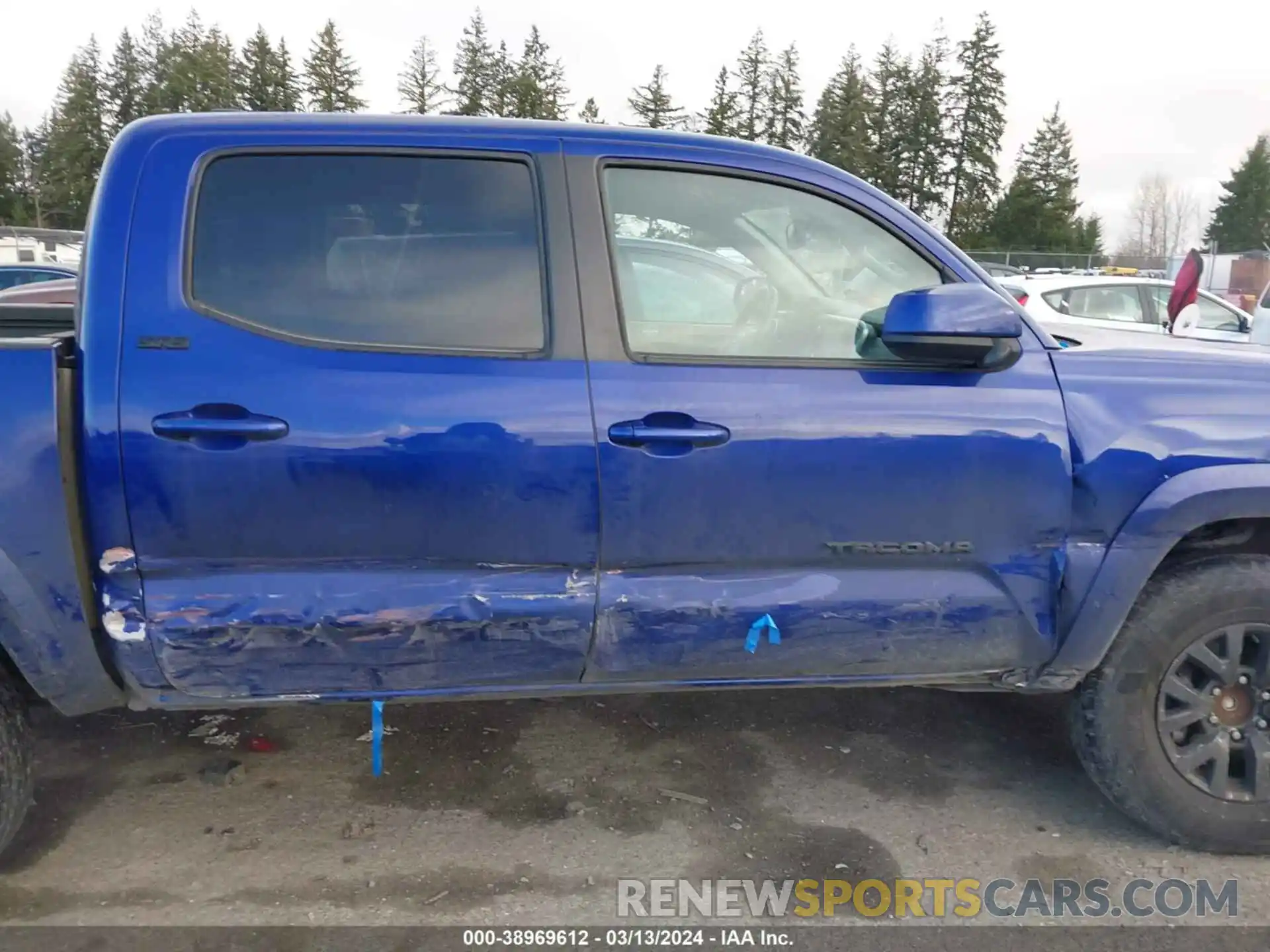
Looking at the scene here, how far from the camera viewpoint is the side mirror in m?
2.37

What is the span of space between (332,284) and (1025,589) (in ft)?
6.57

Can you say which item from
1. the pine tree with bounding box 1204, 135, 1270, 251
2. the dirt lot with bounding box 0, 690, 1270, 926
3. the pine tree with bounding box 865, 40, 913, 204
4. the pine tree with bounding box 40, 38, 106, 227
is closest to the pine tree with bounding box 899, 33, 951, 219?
the pine tree with bounding box 865, 40, 913, 204

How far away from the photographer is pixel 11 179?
5403 centimetres

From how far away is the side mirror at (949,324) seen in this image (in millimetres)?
2369

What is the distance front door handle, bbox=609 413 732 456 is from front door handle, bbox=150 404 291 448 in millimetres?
806

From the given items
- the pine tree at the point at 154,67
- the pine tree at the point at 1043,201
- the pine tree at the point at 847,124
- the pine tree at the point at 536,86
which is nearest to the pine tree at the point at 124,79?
the pine tree at the point at 154,67

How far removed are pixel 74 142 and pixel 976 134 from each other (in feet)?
166

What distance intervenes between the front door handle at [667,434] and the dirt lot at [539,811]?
4.06 ft

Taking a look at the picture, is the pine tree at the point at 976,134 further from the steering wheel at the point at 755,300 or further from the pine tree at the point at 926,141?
the steering wheel at the point at 755,300

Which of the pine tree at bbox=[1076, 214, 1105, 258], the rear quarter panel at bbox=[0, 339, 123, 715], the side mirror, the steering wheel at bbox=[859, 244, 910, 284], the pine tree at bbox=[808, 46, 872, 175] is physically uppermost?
the pine tree at bbox=[808, 46, 872, 175]

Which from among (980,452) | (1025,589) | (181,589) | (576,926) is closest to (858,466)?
(980,452)

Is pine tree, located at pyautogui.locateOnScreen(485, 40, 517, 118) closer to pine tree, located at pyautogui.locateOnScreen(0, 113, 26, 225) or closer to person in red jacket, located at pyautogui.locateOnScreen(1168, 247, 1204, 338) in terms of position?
pine tree, located at pyautogui.locateOnScreen(0, 113, 26, 225)

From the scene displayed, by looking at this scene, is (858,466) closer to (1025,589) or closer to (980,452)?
(980,452)

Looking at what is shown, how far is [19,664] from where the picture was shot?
2.27 meters
